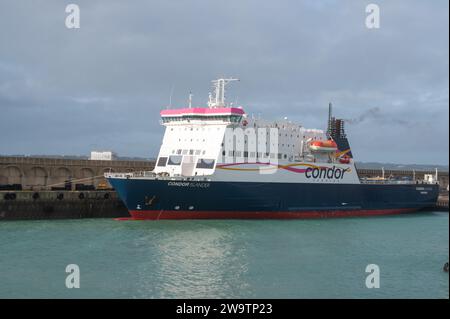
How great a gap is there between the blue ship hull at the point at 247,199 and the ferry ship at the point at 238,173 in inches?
2.1

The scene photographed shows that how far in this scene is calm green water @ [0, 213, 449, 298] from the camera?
608 inches

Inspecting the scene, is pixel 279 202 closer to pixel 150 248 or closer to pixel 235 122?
pixel 235 122

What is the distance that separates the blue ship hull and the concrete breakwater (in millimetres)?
4653

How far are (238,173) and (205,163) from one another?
1973 mm

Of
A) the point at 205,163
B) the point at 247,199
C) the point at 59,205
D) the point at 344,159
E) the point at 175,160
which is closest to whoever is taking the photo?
the point at 205,163

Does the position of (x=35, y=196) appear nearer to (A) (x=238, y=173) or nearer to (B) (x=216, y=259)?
(A) (x=238, y=173)

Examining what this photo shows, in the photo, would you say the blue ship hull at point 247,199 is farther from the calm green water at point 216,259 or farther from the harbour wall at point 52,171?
the harbour wall at point 52,171

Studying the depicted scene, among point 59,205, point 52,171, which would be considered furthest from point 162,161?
point 52,171

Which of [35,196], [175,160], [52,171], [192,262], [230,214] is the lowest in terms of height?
[192,262]

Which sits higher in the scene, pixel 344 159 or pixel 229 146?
pixel 229 146

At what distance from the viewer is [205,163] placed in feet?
94.6

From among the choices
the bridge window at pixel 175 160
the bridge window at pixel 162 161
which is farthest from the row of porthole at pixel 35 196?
the bridge window at pixel 175 160

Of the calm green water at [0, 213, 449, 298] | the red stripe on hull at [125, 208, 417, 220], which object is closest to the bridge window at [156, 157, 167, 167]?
the red stripe on hull at [125, 208, 417, 220]

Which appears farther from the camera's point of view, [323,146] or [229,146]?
[323,146]
